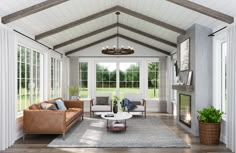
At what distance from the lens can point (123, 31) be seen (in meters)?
8.88

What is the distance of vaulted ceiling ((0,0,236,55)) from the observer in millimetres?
4461

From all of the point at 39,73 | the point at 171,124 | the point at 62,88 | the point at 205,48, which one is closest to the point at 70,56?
the point at 62,88

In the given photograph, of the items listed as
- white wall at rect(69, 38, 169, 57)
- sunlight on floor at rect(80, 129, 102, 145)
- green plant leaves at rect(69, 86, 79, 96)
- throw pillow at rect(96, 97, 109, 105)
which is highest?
white wall at rect(69, 38, 169, 57)

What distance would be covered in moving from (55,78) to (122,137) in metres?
4.00

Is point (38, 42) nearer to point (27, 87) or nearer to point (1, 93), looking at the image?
point (27, 87)

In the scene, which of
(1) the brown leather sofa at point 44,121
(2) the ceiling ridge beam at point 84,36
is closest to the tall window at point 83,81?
(2) the ceiling ridge beam at point 84,36

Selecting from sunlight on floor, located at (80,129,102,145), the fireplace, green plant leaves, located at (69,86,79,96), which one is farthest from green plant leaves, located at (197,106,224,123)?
green plant leaves, located at (69,86,79,96)

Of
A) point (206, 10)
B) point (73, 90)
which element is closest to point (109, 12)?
point (206, 10)

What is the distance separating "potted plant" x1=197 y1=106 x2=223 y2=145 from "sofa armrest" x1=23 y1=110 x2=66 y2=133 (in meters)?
2.97

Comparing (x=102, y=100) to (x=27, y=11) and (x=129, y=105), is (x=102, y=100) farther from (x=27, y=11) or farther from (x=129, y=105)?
(x=27, y=11)

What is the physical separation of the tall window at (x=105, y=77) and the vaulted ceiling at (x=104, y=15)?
6.53 ft

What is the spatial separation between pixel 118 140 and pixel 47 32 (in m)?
3.42

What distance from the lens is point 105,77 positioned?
9.94m

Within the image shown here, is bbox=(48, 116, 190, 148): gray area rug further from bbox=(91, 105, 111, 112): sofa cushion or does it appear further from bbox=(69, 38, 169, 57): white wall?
bbox=(69, 38, 169, 57): white wall
